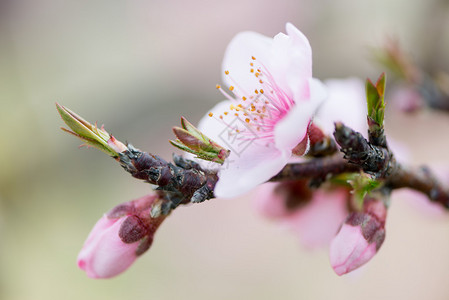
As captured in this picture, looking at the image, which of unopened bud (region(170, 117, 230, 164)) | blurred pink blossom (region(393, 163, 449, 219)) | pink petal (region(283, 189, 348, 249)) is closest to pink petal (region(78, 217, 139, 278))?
unopened bud (region(170, 117, 230, 164))

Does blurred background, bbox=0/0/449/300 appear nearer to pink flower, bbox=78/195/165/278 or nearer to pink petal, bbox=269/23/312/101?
pink petal, bbox=269/23/312/101

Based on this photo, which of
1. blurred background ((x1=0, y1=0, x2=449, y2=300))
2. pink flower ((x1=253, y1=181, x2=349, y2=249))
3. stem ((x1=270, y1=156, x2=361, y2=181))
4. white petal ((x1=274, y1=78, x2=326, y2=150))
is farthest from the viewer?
blurred background ((x1=0, y1=0, x2=449, y2=300))

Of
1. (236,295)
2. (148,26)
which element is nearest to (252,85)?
(236,295)

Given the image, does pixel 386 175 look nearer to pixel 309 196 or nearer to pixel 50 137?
pixel 309 196

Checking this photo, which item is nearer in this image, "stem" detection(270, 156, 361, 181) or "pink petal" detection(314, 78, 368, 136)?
"stem" detection(270, 156, 361, 181)

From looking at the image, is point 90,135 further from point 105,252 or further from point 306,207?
point 306,207

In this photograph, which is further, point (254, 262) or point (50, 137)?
point (50, 137)

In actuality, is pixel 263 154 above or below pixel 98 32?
below

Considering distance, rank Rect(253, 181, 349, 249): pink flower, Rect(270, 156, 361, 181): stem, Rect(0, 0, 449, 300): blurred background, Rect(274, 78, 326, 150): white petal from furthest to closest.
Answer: Rect(0, 0, 449, 300): blurred background
Rect(253, 181, 349, 249): pink flower
Rect(270, 156, 361, 181): stem
Rect(274, 78, 326, 150): white petal
